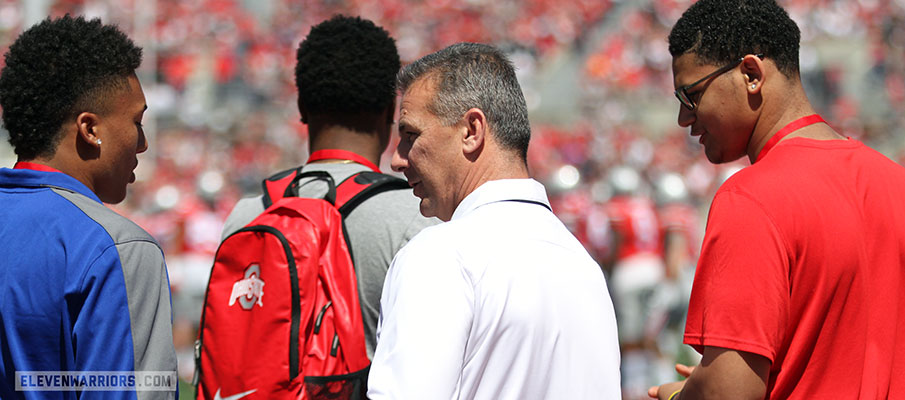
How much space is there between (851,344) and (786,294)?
0.58ft

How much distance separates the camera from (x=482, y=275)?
149 cm

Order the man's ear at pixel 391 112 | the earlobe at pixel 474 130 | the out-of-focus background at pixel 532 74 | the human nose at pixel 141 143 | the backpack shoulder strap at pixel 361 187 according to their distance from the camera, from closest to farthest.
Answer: the earlobe at pixel 474 130, the human nose at pixel 141 143, the backpack shoulder strap at pixel 361 187, the man's ear at pixel 391 112, the out-of-focus background at pixel 532 74

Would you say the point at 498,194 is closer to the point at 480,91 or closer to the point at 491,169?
the point at 491,169

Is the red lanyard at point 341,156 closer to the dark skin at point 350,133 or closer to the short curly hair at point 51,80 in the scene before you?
the dark skin at point 350,133

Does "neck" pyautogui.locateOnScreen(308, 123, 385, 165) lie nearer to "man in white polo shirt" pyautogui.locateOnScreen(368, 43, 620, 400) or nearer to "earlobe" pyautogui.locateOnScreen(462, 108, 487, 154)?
"man in white polo shirt" pyautogui.locateOnScreen(368, 43, 620, 400)

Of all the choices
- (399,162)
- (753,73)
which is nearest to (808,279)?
(753,73)

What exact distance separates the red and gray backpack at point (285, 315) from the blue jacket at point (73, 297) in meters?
0.40

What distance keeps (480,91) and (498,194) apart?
212 millimetres

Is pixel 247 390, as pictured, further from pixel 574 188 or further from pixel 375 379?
pixel 574 188

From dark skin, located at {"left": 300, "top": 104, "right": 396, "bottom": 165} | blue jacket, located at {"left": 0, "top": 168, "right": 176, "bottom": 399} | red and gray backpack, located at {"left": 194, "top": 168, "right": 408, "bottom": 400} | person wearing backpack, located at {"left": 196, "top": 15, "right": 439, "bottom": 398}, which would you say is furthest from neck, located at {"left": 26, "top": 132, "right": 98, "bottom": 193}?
dark skin, located at {"left": 300, "top": 104, "right": 396, "bottom": 165}

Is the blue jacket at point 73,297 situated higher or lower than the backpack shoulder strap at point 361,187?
lower

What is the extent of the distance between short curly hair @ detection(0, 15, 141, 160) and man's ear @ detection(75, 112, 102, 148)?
0.01 metres

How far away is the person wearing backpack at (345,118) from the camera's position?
234 centimetres

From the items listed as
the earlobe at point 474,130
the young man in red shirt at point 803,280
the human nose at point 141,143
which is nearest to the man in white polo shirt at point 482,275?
the earlobe at point 474,130
